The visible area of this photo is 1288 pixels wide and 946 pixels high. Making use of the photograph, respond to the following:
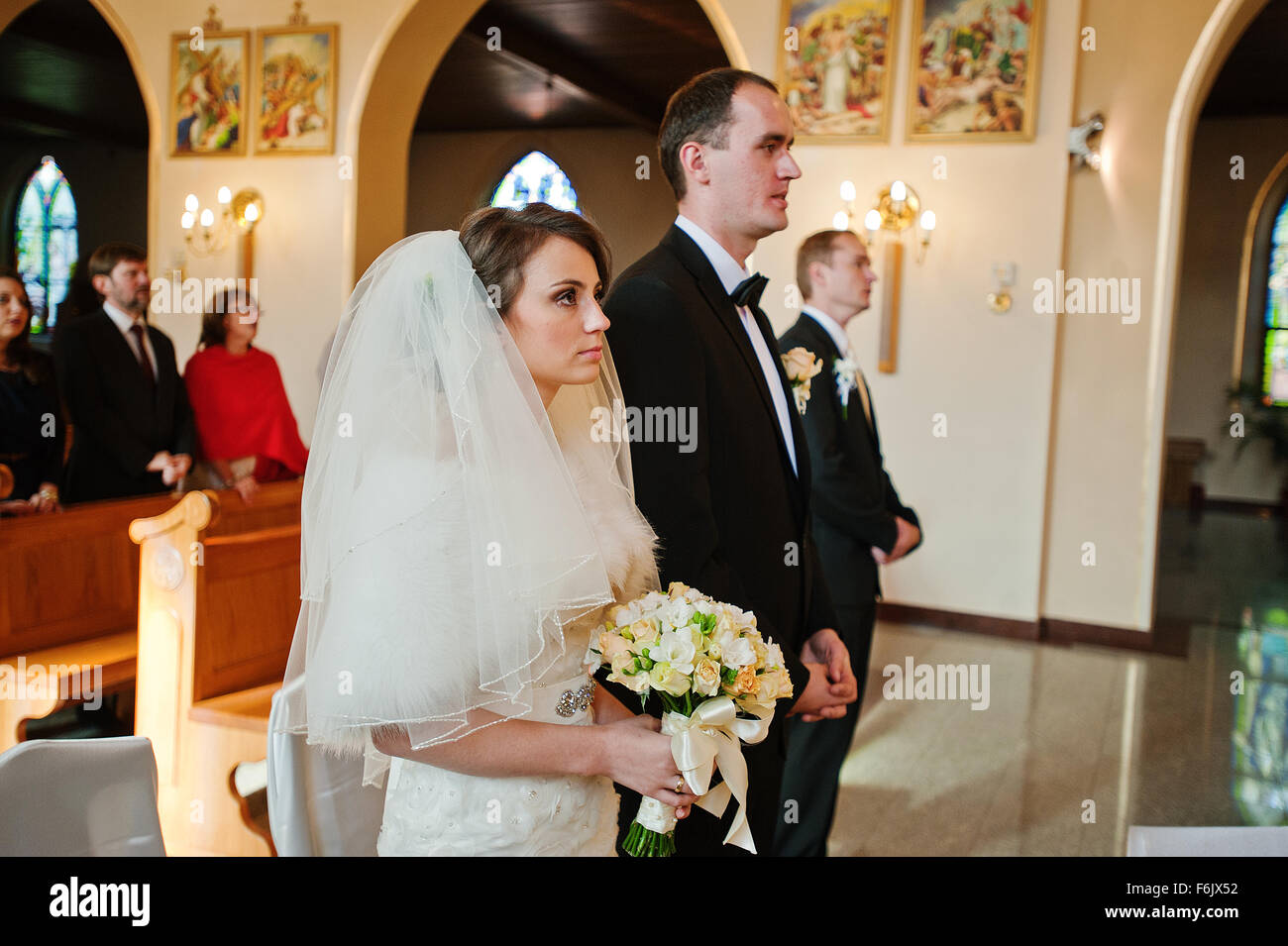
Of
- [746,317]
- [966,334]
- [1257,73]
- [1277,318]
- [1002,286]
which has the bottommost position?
[746,317]

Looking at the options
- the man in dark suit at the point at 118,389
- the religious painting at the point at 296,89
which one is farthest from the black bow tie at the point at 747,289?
the religious painting at the point at 296,89

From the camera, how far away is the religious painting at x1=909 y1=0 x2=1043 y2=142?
7.21m

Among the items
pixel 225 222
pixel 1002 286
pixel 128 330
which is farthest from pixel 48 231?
pixel 1002 286

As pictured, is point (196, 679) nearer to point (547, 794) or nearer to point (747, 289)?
point (547, 794)

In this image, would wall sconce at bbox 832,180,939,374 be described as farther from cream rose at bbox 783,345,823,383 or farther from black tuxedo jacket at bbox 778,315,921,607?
cream rose at bbox 783,345,823,383

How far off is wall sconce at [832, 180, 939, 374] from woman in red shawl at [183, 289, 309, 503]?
4065mm

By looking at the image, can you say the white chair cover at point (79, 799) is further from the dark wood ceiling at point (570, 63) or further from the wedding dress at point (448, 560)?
the dark wood ceiling at point (570, 63)

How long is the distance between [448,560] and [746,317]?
1.20 metres

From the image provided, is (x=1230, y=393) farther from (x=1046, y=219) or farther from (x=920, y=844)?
(x=920, y=844)

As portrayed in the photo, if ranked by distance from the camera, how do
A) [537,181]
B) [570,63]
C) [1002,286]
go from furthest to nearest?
[537,181] < [570,63] < [1002,286]

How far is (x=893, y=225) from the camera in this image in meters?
7.62

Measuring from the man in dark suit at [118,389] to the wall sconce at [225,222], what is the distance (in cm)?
396
